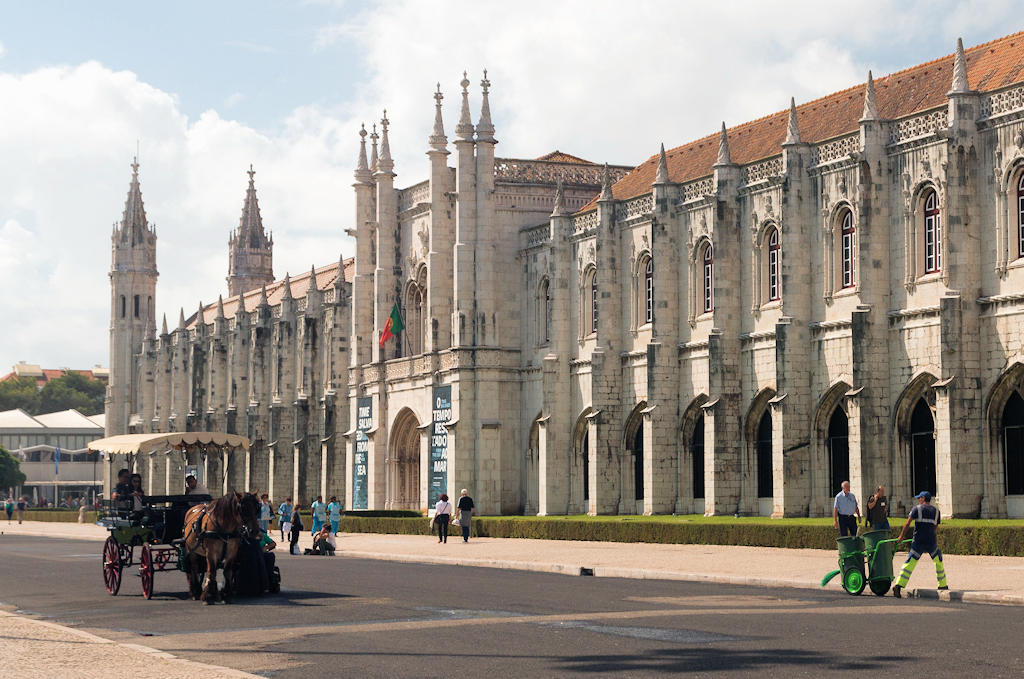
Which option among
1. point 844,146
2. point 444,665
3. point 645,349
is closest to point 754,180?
point 844,146

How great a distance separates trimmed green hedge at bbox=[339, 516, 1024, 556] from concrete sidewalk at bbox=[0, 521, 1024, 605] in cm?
46

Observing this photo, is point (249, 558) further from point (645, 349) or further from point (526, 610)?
point (645, 349)

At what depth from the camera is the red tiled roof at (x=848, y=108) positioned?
4216cm

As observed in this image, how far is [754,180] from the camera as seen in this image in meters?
46.8

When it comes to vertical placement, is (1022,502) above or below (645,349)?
below

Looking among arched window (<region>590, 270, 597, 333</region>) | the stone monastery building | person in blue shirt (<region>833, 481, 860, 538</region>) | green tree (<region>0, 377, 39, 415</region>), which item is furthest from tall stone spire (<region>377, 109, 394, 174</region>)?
green tree (<region>0, 377, 39, 415</region>)

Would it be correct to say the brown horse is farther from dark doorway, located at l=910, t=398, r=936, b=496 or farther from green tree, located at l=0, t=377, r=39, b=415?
green tree, located at l=0, t=377, r=39, b=415

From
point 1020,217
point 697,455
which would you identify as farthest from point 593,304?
point 1020,217

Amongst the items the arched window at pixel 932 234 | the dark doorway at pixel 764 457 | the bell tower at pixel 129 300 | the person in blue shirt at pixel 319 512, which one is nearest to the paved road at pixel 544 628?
the arched window at pixel 932 234

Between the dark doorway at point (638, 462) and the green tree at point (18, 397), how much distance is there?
505ft

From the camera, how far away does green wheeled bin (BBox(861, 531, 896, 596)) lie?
23.3 meters

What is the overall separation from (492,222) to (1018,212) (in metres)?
25.9

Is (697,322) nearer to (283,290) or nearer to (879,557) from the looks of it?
(879,557)

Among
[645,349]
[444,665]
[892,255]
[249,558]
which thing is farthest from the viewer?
[645,349]
